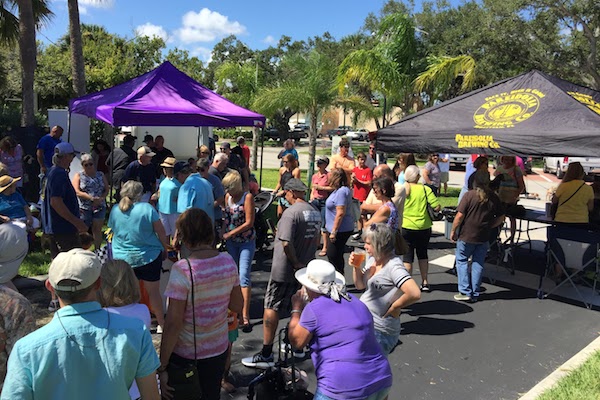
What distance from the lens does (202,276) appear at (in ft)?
8.97

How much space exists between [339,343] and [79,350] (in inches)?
49.6

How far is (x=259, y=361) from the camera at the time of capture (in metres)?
4.20

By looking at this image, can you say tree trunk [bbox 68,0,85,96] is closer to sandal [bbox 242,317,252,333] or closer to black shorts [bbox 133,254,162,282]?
black shorts [bbox 133,254,162,282]

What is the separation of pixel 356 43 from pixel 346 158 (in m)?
34.1

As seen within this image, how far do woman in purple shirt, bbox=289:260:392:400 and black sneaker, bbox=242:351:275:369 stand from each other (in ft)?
5.52

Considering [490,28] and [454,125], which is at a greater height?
[490,28]

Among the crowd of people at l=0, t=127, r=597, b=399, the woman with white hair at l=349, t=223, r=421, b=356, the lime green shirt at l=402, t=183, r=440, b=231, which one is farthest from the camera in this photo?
the lime green shirt at l=402, t=183, r=440, b=231

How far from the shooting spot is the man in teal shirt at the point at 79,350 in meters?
1.73

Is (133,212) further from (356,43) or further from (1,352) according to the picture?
(356,43)

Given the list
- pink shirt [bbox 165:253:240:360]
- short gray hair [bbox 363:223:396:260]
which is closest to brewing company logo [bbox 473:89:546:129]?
short gray hair [bbox 363:223:396:260]

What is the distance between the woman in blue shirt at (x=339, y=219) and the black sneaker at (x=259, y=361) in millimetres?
1688

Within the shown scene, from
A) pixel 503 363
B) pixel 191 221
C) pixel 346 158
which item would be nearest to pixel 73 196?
pixel 191 221

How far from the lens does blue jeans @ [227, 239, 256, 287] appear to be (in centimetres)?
475

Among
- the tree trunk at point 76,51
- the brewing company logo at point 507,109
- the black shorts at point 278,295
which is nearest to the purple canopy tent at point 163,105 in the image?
the black shorts at point 278,295
